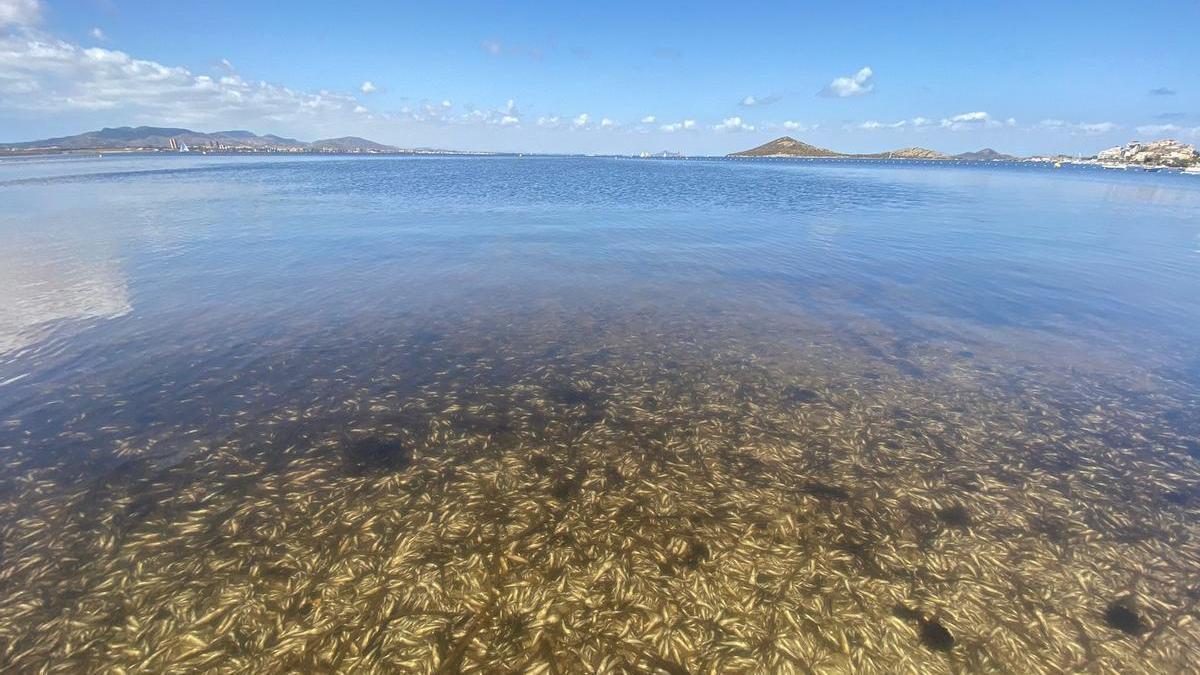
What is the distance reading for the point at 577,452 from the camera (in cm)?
1188

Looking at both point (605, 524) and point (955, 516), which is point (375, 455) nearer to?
point (605, 524)

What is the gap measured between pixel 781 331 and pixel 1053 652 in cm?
1305

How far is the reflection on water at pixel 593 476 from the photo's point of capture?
7.50 m

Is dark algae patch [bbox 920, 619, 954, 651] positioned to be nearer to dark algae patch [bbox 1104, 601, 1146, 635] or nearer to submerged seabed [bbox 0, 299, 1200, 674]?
submerged seabed [bbox 0, 299, 1200, 674]

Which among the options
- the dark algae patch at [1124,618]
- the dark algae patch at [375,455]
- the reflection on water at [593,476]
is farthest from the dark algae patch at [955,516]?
the dark algae patch at [375,455]

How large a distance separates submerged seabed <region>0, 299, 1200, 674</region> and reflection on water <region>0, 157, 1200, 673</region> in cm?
6

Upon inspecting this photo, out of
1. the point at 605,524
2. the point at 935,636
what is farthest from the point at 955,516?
the point at 605,524

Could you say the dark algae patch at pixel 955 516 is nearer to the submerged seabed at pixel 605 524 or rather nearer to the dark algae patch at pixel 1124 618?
the submerged seabed at pixel 605 524

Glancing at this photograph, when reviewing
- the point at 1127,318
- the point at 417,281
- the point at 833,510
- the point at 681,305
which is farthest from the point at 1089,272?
the point at 417,281

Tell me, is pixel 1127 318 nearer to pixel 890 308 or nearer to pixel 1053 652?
pixel 890 308

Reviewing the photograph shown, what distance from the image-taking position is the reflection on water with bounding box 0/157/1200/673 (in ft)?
24.6

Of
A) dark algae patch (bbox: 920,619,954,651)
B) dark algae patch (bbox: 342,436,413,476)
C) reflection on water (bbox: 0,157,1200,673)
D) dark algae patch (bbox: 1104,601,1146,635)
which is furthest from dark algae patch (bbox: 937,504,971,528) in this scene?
dark algae patch (bbox: 342,436,413,476)

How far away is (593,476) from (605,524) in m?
1.52

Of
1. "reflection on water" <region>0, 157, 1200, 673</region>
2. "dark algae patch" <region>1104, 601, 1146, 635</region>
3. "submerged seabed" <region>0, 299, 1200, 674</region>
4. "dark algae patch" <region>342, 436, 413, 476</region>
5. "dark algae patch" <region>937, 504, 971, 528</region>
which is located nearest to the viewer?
"submerged seabed" <region>0, 299, 1200, 674</region>
